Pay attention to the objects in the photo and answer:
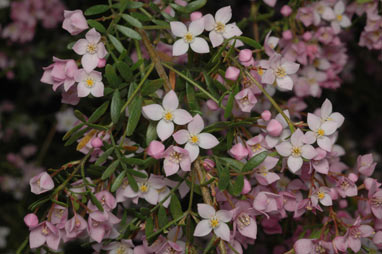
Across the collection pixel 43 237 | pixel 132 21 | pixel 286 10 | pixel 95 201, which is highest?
pixel 132 21

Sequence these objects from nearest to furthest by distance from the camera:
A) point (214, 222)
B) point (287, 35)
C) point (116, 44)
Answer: point (214, 222) < point (116, 44) < point (287, 35)

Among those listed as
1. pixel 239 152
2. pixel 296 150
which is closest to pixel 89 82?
pixel 239 152

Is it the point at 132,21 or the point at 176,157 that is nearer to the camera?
the point at 176,157

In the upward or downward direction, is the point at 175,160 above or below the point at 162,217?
above

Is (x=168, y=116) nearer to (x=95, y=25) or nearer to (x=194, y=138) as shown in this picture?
(x=194, y=138)

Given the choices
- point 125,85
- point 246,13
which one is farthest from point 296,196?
point 246,13

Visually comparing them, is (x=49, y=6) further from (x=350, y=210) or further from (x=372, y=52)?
(x=350, y=210)

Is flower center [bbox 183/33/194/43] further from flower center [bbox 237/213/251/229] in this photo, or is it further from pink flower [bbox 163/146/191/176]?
flower center [bbox 237/213/251/229]

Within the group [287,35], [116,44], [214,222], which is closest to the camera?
[214,222]

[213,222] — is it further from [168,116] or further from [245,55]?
[245,55]
